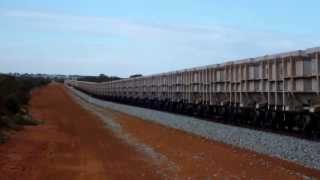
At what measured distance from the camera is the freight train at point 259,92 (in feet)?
81.1

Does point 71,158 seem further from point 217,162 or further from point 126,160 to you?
point 217,162

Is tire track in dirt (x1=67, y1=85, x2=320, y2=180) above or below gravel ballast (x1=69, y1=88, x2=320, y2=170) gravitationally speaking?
below

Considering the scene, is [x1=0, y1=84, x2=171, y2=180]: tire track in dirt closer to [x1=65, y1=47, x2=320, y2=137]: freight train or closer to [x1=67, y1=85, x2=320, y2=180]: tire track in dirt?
[x1=67, y1=85, x2=320, y2=180]: tire track in dirt

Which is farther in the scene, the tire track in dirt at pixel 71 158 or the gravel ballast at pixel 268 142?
the gravel ballast at pixel 268 142

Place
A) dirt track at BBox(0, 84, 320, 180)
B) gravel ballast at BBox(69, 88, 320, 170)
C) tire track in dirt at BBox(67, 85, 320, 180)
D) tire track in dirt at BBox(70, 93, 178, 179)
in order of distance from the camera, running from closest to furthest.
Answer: tire track in dirt at BBox(67, 85, 320, 180) → dirt track at BBox(0, 84, 320, 180) → tire track in dirt at BBox(70, 93, 178, 179) → gravel ballast at BBox(69, 88, 320, 170)

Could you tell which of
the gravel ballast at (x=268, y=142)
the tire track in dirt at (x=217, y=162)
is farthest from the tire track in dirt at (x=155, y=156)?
the gravel ballast at (x=268, y=142)

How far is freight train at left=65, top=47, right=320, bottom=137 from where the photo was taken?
2473 centimetres

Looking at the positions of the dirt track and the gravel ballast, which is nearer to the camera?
the dirt track

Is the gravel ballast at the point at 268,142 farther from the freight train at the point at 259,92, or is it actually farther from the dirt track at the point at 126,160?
the freight train at the point at 259,92

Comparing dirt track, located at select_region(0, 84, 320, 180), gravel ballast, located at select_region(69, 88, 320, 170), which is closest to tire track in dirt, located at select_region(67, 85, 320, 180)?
dirt track, located at select_region(0, 84, 320, 180)

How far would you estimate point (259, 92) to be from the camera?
30.7 meters

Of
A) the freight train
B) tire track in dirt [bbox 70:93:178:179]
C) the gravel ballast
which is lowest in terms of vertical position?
tire track in dirt [bbox 70:93:178:179]

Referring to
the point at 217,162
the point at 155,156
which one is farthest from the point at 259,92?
the point at 217,162

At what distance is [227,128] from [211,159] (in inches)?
490
